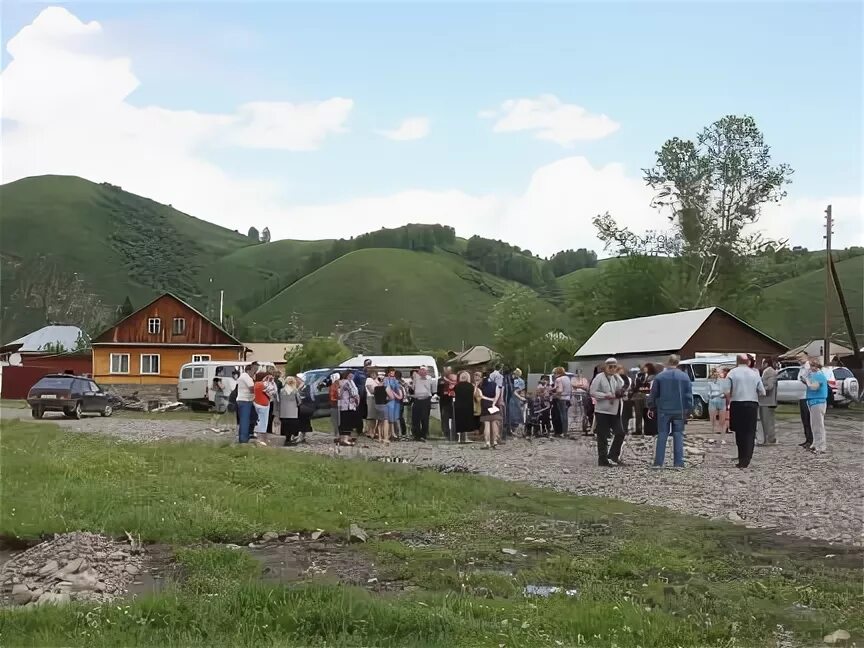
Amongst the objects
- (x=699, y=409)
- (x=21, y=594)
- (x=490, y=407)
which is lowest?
(x=21, y=594)

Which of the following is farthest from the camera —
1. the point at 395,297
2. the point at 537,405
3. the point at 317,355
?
the point at 395,297

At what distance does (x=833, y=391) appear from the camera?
120 feet

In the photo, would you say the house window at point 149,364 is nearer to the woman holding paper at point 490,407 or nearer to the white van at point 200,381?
the white van at point 200,381

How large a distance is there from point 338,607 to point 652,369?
15.3 meters

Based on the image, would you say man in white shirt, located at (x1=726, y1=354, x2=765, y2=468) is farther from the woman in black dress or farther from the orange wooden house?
the orange wooden house

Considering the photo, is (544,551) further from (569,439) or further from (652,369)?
(569,439)

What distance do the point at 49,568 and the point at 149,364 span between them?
2253 inches

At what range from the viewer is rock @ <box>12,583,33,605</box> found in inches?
289

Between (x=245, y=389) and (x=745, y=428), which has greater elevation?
(x=245, y=389)

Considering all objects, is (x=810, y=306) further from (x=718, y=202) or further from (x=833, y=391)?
(x=833, y=391)

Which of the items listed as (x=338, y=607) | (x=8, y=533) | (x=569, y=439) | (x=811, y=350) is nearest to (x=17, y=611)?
(x=338, y=607)

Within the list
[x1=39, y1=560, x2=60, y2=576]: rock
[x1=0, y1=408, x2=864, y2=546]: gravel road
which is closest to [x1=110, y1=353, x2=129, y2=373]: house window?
[x1=0, y1=408, x2=864, y2=546]: gravel road

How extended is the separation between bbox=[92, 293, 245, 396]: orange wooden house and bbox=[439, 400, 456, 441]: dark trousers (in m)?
40.8

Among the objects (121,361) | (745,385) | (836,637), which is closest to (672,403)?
(745,385)
